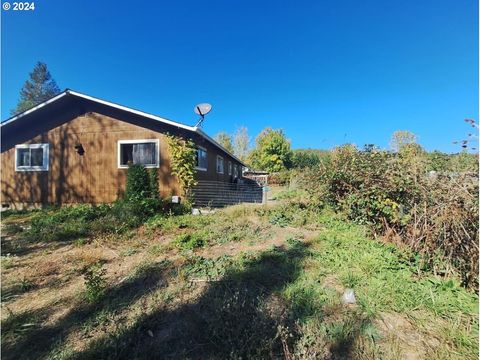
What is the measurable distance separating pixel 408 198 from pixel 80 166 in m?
11.1

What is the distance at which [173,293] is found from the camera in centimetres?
336

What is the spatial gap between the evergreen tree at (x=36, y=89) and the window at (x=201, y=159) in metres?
34.9

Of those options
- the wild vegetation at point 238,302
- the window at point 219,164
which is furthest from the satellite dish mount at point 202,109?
the wild vegetation at point 238,302

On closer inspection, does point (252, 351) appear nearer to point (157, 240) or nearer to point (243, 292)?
point (243, 292)

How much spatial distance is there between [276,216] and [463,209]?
165 inches

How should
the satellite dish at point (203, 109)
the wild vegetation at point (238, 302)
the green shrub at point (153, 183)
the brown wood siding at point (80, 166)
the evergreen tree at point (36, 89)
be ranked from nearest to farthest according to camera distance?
the wild vegetation at point (238, 302)
the green shrub at point (153, 183)
the brown wood siding at point (80, 166)
the satellite dish at point (203, 109)
the evergreen tree at point (36, 89)

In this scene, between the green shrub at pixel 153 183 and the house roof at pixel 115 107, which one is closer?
the house roof at pixel 115 107

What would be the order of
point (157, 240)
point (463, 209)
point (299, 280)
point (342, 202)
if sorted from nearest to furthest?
point (463, 209) < point (299, 280) < point (157, 240) < point (342, 202)

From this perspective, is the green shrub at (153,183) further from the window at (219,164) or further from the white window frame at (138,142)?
the window at (219,164)

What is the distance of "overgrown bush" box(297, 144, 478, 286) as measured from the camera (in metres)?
3.20

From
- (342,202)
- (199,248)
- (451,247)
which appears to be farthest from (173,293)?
(342,202)

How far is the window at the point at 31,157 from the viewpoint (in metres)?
10.8

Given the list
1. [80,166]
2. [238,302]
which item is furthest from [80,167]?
[238,302]

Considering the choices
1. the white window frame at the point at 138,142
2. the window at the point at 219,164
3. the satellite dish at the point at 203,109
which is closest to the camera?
the white window frame at the point at 138,142
